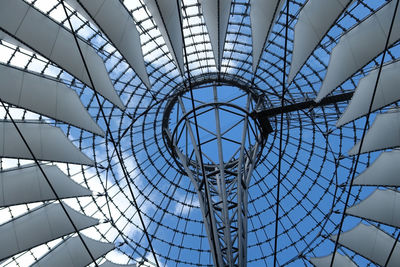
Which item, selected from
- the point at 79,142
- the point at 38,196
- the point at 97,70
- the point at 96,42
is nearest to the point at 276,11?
the point at 97,70

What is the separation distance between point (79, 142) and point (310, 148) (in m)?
16.9

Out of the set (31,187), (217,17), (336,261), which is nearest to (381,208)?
(336,261)

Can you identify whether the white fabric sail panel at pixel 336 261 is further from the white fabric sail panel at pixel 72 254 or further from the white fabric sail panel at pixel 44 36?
the white fabric sail panel at pixel 44 36

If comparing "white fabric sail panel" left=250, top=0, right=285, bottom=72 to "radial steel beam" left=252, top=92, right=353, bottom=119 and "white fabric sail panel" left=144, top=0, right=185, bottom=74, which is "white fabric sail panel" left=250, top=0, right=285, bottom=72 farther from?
"radial steel beam" left=252, top=92, right=353, bottom=119

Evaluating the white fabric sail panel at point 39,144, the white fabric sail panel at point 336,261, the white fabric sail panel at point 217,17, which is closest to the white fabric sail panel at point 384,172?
the white fabric sail panel at point 336,261

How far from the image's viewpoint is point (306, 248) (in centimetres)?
2838

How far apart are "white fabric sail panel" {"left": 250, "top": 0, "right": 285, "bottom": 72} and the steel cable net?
6.21 metres

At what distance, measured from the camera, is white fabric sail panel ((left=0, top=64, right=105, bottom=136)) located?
1548cm

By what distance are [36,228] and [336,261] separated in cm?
2057

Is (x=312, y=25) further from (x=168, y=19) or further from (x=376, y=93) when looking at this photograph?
(x=168, y=19)

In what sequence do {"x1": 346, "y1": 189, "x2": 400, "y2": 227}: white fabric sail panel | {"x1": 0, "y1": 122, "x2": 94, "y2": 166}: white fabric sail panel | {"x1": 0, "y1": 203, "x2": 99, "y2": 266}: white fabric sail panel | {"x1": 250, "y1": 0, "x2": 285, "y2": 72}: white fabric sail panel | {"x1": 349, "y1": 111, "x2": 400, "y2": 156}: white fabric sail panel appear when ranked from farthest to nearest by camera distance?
{"x1": 346, "y1": 189, "x2": 400, "y2": 227}: white fabric sail panel, {"x1": 0, "y1": 203, "x2": 99, "y2": 266}: white fabric sail panel, {"x1": 349, "y1": 111, "x2": 400, "y2": 156}: white fabric sail panel, {"x1": 0, "y1": 122, "x2": 94, "y2": 166}: white fabric sail panel, {"x1": 250, "y1": 0, "x2": 285, "y2": 72}: white fabric sail panel

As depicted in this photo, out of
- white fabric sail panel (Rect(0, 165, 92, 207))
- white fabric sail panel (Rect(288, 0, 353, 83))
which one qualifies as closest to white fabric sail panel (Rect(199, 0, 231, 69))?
white fabric sail panel (Rect(288, 0, 353, 83))

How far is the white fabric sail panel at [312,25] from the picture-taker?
13.7 meters

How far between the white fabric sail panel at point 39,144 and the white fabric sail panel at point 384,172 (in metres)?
15.4
